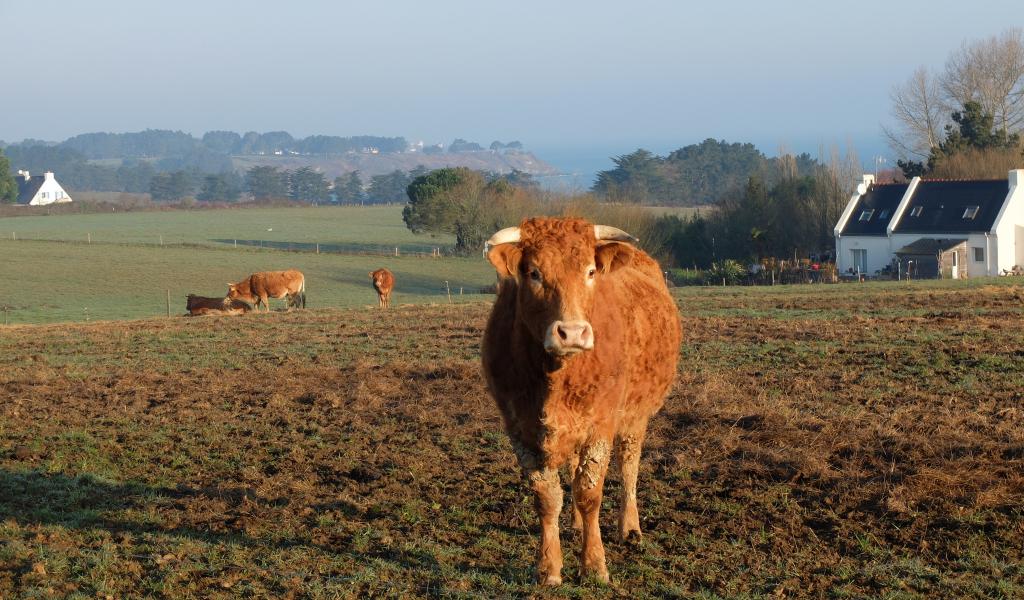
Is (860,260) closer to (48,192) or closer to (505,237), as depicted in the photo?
(505,237)

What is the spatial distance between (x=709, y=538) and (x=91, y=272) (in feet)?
184

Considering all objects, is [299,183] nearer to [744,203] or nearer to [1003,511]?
[744,203]

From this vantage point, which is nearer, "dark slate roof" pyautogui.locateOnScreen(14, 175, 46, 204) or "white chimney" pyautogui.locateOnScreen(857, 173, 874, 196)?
"white chimney" pyautogui.locateOnScreen(857, 173, 874, 196)

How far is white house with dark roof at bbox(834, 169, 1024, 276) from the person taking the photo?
168 feet

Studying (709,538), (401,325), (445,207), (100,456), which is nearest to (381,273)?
(401,325)

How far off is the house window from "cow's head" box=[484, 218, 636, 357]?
5146 centimetres

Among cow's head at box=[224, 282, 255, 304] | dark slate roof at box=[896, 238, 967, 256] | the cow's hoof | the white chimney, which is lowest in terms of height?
the cow's hoof

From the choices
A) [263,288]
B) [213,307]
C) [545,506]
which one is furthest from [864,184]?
[545,506]

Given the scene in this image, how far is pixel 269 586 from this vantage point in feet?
22.5

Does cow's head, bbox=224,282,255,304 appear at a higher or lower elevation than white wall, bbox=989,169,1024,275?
lower

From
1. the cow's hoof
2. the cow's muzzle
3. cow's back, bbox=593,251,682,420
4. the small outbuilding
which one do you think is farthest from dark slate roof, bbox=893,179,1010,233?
the cow's muzzle

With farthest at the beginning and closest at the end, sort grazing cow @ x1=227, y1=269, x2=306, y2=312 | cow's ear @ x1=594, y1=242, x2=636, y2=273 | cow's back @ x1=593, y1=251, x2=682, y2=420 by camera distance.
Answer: grazing cow @ x1=227, y1=269, x2=306, y2=312 → cow's back @ x1=593, y1=251, x2=682, y2=420 → cow's ear @ x1=594, y1=242, x2=636, y2=273

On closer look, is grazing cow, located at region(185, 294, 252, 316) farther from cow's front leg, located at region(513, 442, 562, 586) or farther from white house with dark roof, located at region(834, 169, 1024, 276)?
white house with dark roof, located at region(834, 169, 1024, 276)

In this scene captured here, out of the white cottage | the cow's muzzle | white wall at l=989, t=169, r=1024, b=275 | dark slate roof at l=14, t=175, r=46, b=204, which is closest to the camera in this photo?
the cow's muzzle
